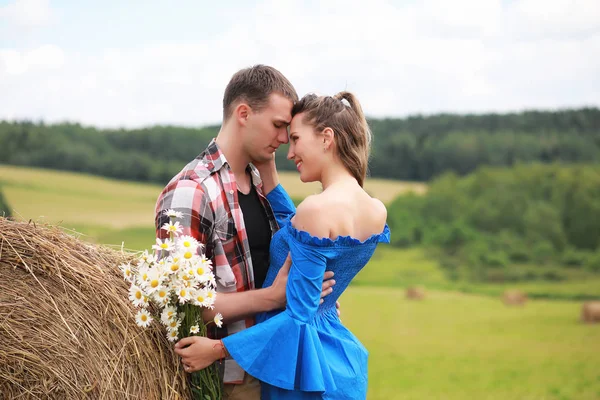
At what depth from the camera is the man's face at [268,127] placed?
9.98 feet

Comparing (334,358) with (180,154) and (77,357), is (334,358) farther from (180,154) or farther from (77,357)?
(180,154)

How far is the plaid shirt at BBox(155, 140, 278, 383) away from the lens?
111 inches

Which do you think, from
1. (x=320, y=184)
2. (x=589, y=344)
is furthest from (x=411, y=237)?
(x=320, y=184)

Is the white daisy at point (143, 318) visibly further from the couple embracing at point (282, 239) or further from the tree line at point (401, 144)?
the tree line at point (401, 144)

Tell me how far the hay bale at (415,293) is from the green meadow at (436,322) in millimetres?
201

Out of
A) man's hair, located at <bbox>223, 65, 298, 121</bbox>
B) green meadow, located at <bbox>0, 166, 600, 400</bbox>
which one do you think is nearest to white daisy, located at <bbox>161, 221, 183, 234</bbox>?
man's hair, located at <bbox>223, 65, 298, 121</bbox>

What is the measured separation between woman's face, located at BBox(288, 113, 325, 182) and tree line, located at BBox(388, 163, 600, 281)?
17773 millimetres

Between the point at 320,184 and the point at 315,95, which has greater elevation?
the point at 315,95

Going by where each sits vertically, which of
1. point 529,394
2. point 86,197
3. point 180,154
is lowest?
point 529,394

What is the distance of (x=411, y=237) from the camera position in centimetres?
2073

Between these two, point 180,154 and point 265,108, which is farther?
point 180,154

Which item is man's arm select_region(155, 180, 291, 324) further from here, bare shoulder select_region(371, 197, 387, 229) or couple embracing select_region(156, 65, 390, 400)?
bare shoulder select_region(371, 197, 387, 229)

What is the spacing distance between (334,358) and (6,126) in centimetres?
1583

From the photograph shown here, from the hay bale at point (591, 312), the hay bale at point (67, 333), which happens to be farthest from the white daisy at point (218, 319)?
the hay bale at point (591, 312)
